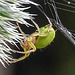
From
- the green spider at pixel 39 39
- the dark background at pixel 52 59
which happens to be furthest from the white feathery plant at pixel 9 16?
the dark background at pixel 52 59

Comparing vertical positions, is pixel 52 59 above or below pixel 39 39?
below

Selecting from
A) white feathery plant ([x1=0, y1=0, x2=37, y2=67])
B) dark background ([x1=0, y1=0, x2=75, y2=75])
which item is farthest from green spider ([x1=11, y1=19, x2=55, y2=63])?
dark background ([x1=0, y1=0, x2=75, y2=75])

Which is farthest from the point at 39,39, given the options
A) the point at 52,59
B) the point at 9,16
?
the point at 52,59

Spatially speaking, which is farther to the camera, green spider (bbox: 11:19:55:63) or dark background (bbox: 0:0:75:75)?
dark background (bbox: 0:0:75:75)

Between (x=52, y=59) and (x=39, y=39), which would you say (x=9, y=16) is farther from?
(x=52, y=59)

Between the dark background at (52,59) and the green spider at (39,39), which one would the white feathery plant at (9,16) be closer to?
the green spider at (39,39)

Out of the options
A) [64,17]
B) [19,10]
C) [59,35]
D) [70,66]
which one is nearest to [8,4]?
[19,10]

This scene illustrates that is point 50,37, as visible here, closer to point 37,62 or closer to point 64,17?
point 64,17

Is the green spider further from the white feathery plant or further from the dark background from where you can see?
the dark background
